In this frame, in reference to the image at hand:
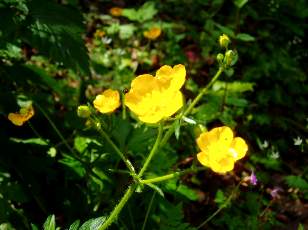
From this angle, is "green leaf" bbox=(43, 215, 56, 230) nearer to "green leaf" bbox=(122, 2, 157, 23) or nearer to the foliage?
the foliage

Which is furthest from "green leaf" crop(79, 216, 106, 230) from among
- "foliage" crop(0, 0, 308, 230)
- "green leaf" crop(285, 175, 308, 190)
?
"green leaf" crop(285, 175, 308, 190)

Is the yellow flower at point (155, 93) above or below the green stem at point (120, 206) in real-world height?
above

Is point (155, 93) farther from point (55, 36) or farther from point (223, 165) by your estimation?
point (55, 36)

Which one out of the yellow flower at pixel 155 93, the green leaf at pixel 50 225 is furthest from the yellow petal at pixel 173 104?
the green leaf at pixel 50 225

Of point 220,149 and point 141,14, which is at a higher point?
point 220,149

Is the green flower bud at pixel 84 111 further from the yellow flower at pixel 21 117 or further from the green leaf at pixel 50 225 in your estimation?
the yellow flower at pixel 21 117

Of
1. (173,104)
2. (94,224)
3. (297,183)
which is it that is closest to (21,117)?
(94,224)
